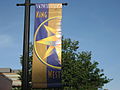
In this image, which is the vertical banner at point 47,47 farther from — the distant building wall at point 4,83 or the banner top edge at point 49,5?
the distant building wall at point 4,83

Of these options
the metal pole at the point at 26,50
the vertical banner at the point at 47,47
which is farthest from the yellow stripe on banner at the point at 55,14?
the metal pole at the point at 26,50

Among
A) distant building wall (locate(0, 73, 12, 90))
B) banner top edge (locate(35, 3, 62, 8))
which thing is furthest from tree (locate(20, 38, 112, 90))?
banner top edge (locate(35, 3, 62, 8))

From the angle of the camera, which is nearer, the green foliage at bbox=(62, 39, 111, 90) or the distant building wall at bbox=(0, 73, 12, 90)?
the distant building wall at bbox=(0, 73, 12, 90)

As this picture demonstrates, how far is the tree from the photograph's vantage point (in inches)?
1538

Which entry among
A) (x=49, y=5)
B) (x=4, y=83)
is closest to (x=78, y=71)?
(x=4, y=83)

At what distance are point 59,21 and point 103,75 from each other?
36.5m

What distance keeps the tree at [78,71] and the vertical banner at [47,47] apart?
101 ft

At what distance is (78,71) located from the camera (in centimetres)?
3919

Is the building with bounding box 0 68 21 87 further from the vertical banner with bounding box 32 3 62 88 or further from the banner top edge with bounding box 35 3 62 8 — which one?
the vertical banner with bounding box 32 3 62 88

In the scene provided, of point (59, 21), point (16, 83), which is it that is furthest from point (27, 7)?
point (16, 83)

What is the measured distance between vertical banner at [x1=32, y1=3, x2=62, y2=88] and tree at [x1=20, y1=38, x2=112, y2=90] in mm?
30843

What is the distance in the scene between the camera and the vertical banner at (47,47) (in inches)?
262

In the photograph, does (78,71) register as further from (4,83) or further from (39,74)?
(39,74)

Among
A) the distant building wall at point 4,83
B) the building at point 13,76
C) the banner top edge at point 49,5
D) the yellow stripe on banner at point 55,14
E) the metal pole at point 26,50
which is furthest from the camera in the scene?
the building at point 13,76
